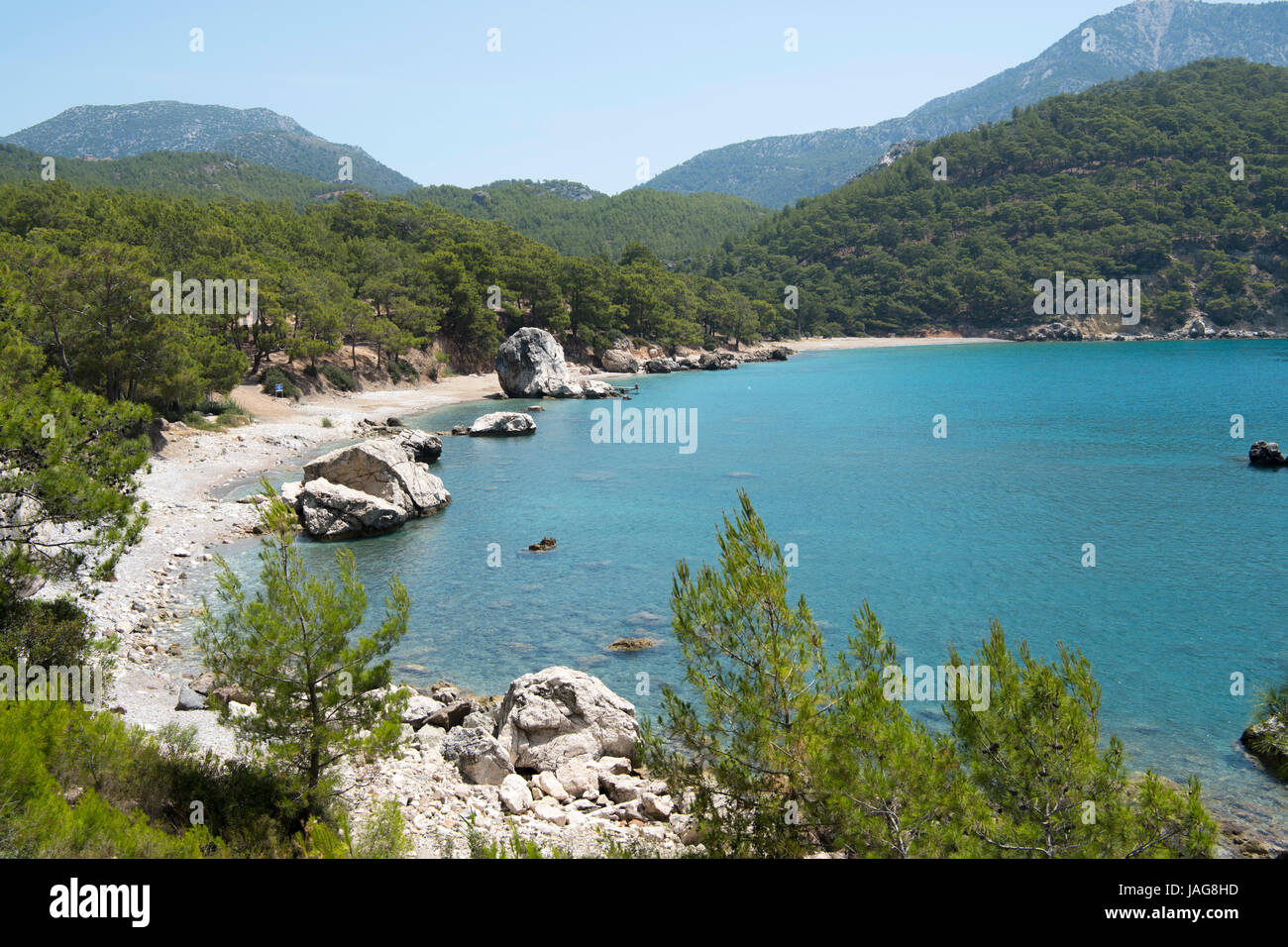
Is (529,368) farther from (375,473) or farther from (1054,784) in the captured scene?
(1054,784)

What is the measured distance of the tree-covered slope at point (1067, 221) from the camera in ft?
426

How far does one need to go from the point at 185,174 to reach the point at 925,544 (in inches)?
7468

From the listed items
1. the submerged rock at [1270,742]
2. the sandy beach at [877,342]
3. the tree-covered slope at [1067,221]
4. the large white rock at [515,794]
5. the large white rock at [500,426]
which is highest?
the tree-covered slope at [1067,221]

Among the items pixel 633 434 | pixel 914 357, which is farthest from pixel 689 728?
pixel 914 357

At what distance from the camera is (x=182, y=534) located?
88.1ft

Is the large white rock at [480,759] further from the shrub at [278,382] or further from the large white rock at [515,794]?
the shrub at [278,382]

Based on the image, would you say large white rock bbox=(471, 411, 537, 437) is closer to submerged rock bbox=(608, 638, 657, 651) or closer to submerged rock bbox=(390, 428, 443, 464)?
submerged rock bbox=(390, 428, 443, 464)

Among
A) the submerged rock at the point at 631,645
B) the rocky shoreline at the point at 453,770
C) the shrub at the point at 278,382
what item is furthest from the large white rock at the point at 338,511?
the shrub at the point at 278,382

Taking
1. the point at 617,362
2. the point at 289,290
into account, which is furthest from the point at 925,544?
the point at 617,362

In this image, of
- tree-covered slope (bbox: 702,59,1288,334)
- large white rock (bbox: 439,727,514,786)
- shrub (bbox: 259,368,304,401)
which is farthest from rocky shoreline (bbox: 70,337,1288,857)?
tree-covered slope (bbox: 702,59,1288,334)

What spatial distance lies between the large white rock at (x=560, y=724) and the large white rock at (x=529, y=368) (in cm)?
5547

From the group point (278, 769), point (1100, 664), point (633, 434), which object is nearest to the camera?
point (278, 769)
